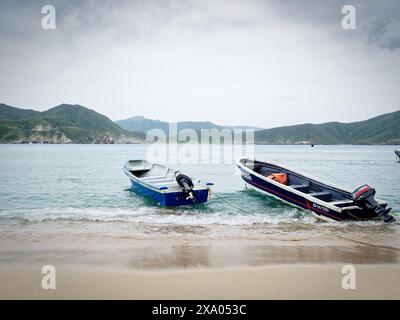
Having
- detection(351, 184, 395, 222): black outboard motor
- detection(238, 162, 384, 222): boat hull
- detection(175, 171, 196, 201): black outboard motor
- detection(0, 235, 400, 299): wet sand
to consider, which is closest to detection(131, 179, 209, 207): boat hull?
detection(175, 171, 196, 201): black outboard motor

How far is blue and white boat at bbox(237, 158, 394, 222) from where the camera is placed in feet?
30.8

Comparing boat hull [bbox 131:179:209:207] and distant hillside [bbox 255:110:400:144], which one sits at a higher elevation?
distant hillside [bbox 255:110:400:144]

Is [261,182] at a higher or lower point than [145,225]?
higher

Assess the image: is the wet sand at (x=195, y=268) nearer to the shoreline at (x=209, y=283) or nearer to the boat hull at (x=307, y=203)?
the shoreline at (x=209, y=283)

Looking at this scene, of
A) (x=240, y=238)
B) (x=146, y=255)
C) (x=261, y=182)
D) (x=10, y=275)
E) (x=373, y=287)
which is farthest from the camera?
(x=261, y=182)

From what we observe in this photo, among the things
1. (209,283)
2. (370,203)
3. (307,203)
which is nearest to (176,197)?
(307,203)

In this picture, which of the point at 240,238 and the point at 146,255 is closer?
the point at 146,255

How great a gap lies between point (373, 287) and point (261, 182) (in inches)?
365

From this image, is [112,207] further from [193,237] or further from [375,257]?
[375,257]

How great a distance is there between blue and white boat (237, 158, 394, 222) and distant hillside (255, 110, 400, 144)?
169 metres

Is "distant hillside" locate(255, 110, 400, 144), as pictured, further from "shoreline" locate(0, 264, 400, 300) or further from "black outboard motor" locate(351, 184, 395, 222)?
"shoreline" locate(0, 264, 400, 300)

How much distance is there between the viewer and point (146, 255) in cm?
636
